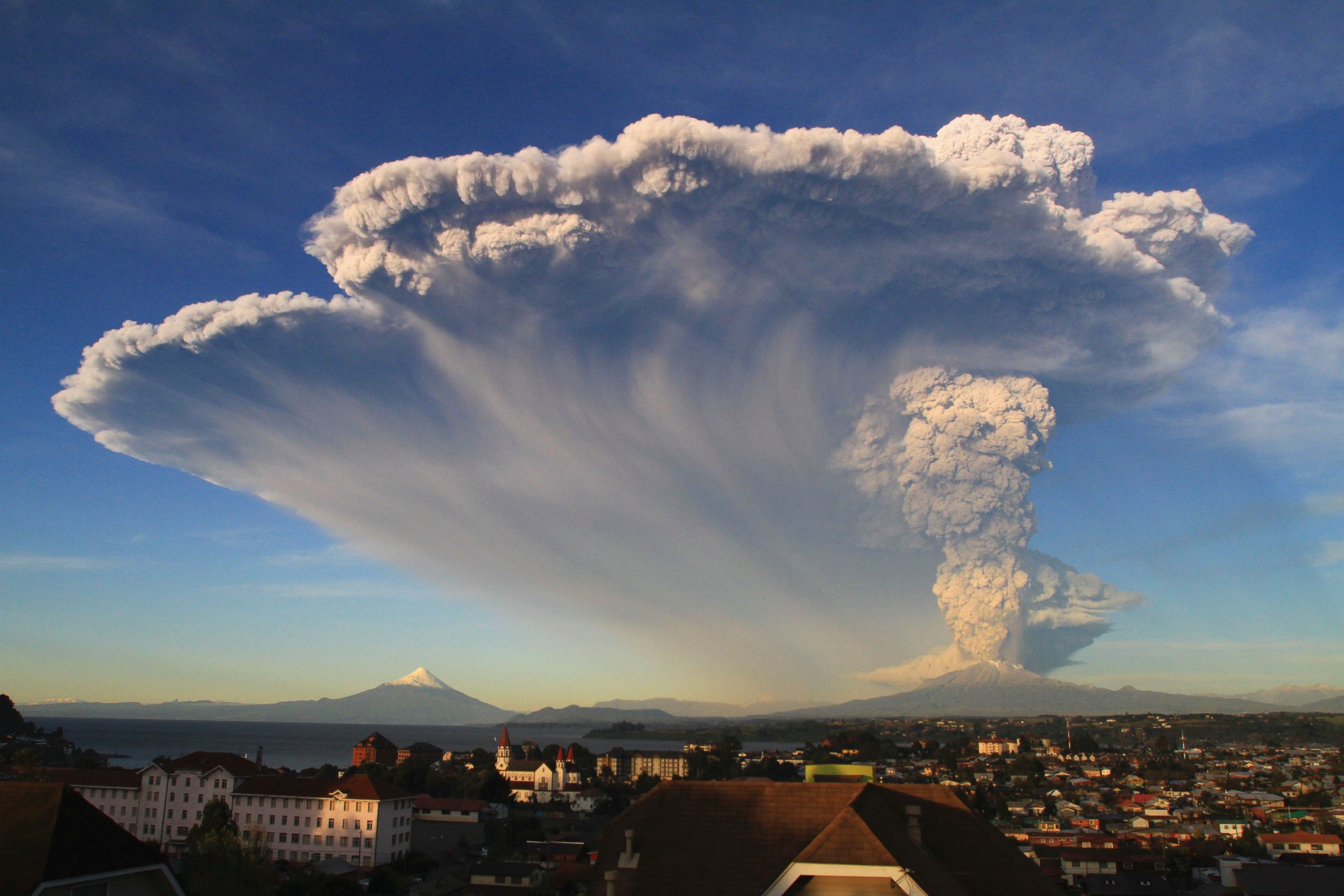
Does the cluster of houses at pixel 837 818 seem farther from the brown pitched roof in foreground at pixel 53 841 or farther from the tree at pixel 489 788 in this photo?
the tree at pixel 489 788

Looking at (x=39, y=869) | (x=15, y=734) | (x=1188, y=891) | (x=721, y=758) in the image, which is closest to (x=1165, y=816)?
(x=1188, y=891)

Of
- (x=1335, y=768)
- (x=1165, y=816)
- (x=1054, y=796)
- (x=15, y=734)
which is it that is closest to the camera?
(x=1165, y=816)

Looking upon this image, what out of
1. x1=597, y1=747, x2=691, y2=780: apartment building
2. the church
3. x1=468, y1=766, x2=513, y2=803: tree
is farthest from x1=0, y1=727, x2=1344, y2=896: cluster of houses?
x1=468, y1=766, x2=513, y2=803: tree

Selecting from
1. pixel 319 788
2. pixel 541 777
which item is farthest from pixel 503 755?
pixel 319 788

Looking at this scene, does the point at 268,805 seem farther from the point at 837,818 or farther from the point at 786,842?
the point at 837,818

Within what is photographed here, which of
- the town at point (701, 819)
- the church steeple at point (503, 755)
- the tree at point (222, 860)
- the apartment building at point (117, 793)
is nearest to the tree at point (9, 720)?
the town at point (701, 819)

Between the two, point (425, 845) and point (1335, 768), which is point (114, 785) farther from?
point (1335, 768)

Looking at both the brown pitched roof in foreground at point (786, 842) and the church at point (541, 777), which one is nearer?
the brown pitched roof in foreground at point (786, 842)
